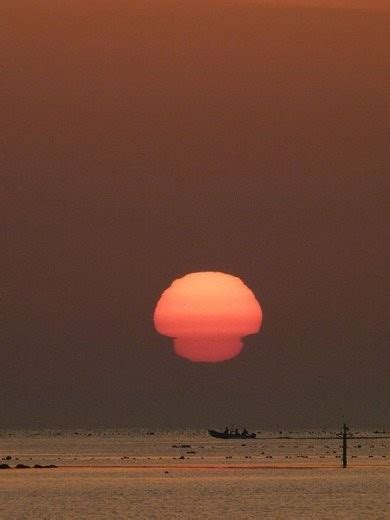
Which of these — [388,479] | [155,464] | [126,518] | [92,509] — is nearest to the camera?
[126,518]

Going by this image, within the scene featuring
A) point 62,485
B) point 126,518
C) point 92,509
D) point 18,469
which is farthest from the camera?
point 18,469

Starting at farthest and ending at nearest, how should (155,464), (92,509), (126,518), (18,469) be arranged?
(155,464) → (18,469) → (92,509) → (126,518)

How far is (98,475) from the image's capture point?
131125 mm

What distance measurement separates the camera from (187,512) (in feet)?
268

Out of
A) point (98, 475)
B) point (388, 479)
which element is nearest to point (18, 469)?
point (98, 475)

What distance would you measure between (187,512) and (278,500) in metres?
13.0

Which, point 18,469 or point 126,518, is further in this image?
point 18,469

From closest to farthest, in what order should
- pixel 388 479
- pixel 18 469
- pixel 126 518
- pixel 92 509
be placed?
pixel 126 518 → pixel 92 509 → pixel 388 479 → pixel 18 469

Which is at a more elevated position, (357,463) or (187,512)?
(357,463)

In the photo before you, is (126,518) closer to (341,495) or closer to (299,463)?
(341,495)

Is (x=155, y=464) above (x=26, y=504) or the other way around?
above

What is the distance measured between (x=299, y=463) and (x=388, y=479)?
138ft

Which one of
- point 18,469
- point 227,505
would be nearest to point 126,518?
point 227,505

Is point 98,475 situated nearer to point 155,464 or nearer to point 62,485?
point 62,485
